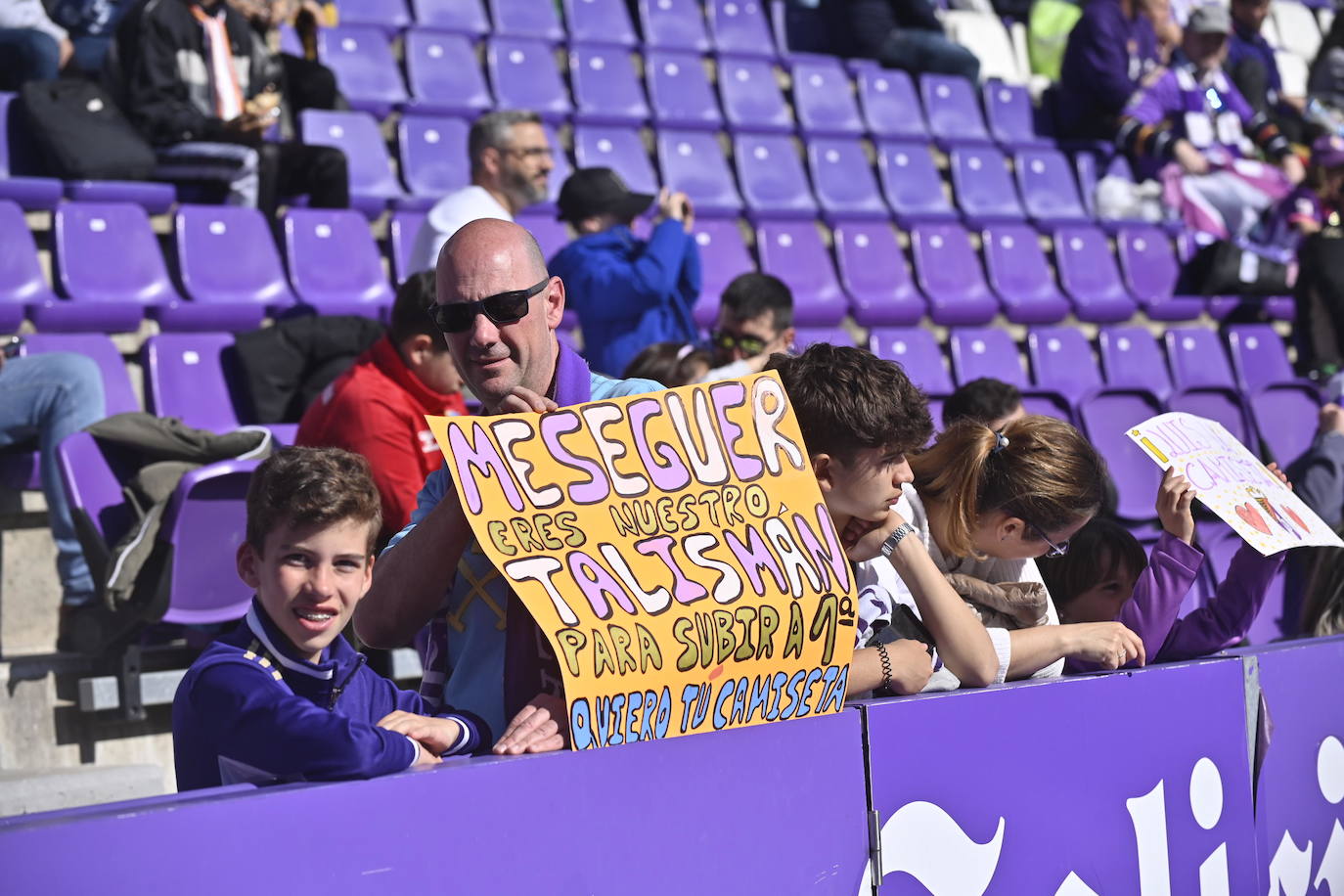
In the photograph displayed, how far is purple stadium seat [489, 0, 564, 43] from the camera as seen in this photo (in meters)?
8.75

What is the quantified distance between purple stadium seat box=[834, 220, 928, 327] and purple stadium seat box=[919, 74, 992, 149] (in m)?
1.66

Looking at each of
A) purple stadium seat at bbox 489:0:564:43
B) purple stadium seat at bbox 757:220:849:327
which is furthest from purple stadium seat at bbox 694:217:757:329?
purple stadium seat at bbox 489:0:564:43

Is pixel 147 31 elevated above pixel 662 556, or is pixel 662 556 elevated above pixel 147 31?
pixel 147 31

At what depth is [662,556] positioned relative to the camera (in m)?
2.11

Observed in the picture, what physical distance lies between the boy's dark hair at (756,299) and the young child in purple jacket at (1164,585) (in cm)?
196

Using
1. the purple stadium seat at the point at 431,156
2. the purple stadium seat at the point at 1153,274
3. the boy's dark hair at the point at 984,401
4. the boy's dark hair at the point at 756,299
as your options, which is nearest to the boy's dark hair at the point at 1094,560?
the boy's dark hair at the point at 984,401

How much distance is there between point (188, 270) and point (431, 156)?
1753 millimetres

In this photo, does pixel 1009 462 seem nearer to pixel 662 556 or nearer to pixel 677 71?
pixel 662 556

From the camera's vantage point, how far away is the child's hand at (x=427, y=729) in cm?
197

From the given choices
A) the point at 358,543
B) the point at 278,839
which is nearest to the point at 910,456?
the point at 358,543

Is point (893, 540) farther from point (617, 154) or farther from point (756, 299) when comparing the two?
point (617, 154)

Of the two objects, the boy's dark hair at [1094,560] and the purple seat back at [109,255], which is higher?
the purple seat back at [109,255]

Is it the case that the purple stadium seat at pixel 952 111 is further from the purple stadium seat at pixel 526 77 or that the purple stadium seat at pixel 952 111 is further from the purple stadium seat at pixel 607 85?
the purple stadium seat at pixel 526 77

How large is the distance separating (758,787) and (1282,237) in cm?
881
